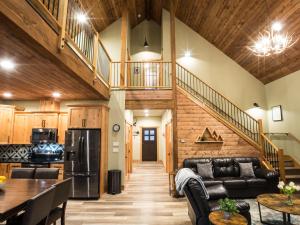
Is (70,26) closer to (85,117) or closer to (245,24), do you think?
(85,117)

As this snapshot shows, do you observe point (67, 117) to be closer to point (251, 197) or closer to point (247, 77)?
point (251, 197)

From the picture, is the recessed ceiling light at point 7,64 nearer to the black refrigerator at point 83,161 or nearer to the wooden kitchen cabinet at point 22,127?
the black refrigerator at point 83,161

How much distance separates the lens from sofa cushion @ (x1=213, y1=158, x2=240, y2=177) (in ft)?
17.7

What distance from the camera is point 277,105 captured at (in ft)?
24.1

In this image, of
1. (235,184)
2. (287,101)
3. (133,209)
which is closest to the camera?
(133,209)

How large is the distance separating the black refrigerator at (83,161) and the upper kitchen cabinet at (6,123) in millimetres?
1776

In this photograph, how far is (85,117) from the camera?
5332 mm

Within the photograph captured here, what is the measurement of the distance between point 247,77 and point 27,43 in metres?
8.10

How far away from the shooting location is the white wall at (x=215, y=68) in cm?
814

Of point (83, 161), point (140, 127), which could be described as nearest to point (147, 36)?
point (140, 127)

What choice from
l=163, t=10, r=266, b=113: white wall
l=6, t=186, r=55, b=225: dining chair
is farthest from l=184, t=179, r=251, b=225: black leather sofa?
l=163, t=10, r=266, b=113: white wall

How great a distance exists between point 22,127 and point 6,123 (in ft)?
1.29

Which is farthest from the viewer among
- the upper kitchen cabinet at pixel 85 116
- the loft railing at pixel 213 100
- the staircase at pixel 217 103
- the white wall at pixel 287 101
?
the loft railing at pixel 213 100

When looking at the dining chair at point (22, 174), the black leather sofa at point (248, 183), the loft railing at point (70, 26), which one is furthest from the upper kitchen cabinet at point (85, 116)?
the black leather sofa at point (248, 183)
